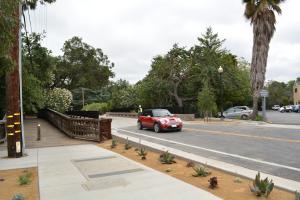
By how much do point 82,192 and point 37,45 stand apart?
94.7 feet

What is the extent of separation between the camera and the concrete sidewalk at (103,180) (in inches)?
236

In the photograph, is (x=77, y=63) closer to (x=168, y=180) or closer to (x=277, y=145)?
(x=277, y=145)

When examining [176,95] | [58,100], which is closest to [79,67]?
[58,100]

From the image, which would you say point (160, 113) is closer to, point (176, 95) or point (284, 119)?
point (176, 95)

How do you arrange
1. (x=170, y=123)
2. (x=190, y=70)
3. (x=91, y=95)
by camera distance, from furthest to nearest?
(x=91, y=95), (x=190, y=70), (x=170, y=123)

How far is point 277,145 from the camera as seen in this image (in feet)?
39.9

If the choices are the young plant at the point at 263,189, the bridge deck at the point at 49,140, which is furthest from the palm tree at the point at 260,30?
the young plant at the point at 263,189

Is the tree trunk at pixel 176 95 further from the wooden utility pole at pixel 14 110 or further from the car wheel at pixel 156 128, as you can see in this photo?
the wooden utility pole at pixel 14 110

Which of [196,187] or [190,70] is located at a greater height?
[190,70]

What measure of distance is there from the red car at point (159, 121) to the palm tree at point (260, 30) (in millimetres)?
12522

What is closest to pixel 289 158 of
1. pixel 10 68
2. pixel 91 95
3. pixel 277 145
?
pixel 277 145

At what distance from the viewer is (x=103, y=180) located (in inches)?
284

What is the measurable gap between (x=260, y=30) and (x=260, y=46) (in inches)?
55.4

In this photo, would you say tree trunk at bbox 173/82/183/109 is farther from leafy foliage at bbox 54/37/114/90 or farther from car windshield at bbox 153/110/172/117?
leafy foliage at bbox 54/37/114/90
